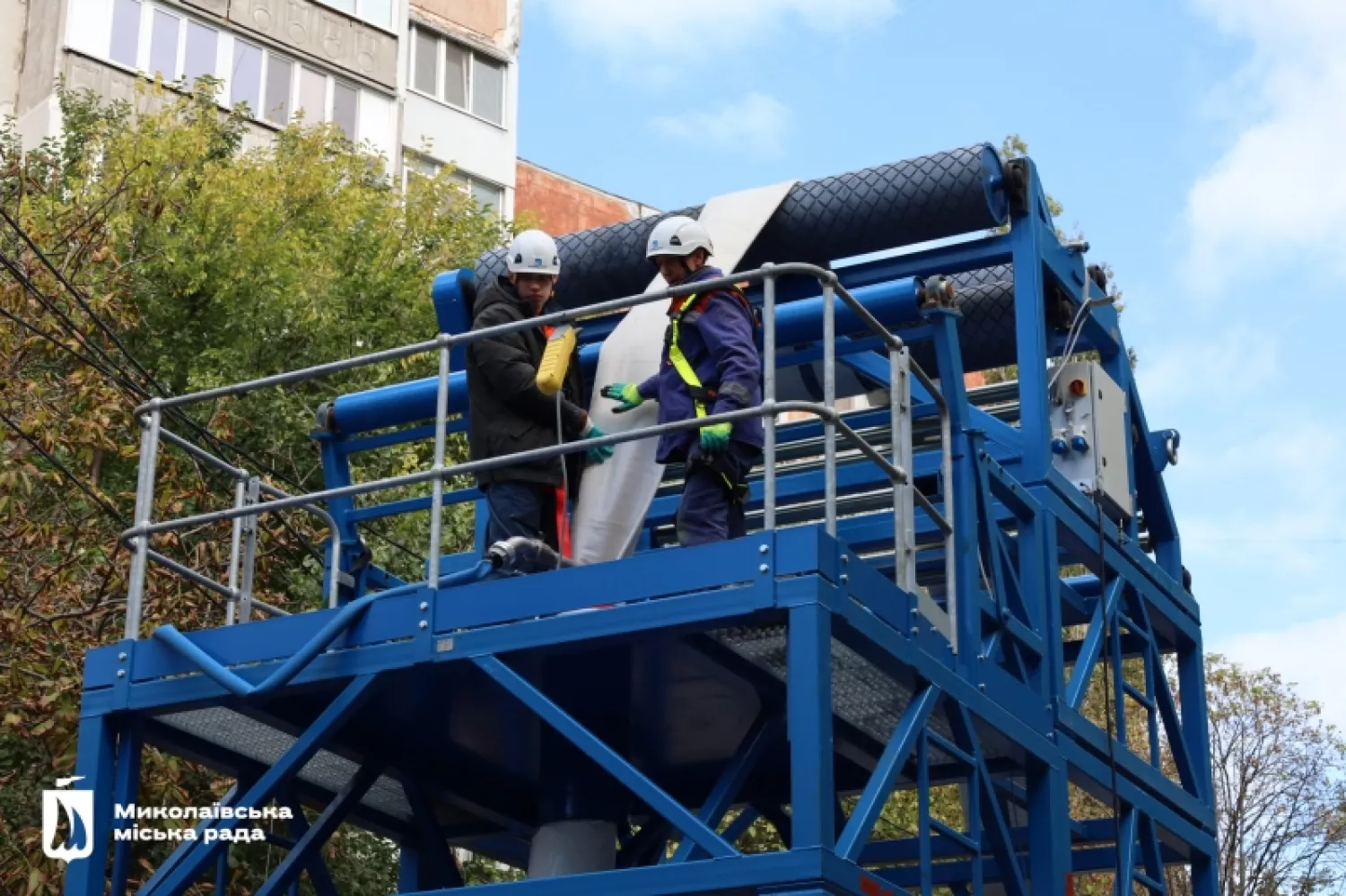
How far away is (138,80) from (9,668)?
13.3m

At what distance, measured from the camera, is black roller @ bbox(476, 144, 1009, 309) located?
37.5 ft

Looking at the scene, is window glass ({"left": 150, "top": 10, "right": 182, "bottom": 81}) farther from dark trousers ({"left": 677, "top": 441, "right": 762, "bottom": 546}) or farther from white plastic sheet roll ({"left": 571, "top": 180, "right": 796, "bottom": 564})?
dark trousers ({"left": 677, "top": 441, "right": 762, "bottom": 546})

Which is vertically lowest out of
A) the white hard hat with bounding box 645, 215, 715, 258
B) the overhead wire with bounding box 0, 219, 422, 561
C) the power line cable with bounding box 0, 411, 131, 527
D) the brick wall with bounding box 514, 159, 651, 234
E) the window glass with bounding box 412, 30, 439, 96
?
the white hard hat with bounding box 645, 215, 715, 258

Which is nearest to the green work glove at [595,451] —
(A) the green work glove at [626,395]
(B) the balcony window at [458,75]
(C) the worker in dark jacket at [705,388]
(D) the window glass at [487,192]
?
(A) the green work glove at [626,395]

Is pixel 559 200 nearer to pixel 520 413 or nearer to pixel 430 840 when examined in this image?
pixel 430 840

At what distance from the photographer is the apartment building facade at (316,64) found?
35.5 metres

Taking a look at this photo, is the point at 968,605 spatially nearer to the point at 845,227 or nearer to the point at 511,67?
the point at 845,227

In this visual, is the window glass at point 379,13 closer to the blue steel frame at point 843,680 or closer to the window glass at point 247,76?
the window glass at point 247,76

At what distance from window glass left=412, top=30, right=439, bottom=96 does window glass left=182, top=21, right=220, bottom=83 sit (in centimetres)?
671

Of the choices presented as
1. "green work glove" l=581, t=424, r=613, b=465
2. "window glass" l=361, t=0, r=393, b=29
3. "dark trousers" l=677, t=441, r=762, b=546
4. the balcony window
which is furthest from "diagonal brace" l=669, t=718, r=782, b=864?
the balcony window

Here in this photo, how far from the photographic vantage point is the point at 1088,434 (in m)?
12.1

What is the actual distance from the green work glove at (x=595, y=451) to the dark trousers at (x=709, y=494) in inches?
32.0

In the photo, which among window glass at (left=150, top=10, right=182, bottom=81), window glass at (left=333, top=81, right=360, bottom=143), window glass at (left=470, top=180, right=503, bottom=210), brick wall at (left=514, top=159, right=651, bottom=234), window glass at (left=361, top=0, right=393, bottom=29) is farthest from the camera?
brick wall at (left=514, top=159, right=651, bottom=234)

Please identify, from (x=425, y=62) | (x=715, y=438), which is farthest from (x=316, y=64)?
(x=715, y=438)
